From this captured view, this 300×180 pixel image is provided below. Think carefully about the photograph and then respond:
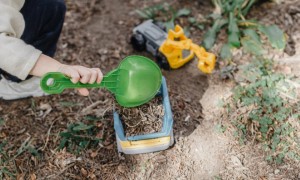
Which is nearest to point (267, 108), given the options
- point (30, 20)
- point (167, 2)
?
point (167, 2)

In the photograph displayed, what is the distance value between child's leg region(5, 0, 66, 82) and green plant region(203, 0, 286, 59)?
36.7 inches

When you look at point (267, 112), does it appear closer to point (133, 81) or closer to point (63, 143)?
point (133, 81)

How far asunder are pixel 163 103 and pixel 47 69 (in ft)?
1.88

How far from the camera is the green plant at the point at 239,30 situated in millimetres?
2416

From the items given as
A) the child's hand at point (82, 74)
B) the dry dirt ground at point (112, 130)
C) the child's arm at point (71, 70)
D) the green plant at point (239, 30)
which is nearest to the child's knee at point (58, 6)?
the dry dirt ground at point (112, 130)

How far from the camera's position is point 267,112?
2.08 m

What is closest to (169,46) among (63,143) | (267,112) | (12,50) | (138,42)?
(138,42)

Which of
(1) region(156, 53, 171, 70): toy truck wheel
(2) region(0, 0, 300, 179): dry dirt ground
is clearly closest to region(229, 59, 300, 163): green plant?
(2) region(0, 0, 300, 179): dry dirt ground

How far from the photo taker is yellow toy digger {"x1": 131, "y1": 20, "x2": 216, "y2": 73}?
2246 millimetres

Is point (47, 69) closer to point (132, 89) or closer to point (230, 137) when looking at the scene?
point (132, 89)

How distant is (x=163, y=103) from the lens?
6.22 feet

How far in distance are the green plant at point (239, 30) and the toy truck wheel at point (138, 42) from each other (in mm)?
398

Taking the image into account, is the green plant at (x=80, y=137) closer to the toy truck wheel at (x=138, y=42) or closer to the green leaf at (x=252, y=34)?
the toy truck wheel at (x=138, y=42)

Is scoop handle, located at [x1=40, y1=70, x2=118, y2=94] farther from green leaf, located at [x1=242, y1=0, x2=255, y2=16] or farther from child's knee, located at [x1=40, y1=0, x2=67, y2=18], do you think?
green leaf, located at [x1=242, y1=0, x2=255, y2=16]
